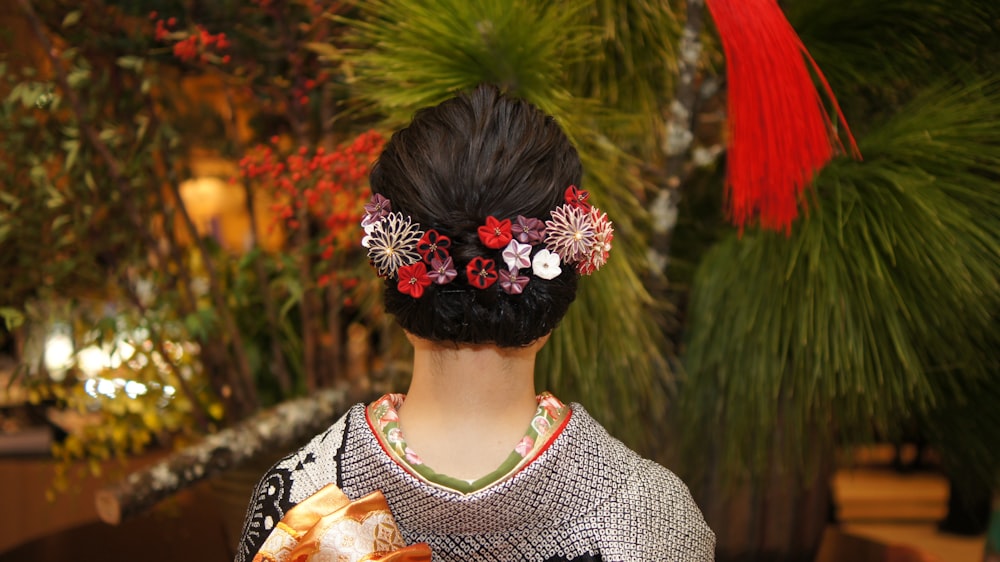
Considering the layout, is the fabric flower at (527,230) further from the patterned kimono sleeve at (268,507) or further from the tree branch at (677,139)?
the tree branch at (677,139)

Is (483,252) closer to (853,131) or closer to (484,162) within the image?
(484,162)

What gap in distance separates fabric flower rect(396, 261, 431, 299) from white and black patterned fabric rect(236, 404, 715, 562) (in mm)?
118

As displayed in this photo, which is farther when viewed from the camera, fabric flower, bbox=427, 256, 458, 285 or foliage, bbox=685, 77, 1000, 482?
foliage, bbox=685, 77, 1000, 482

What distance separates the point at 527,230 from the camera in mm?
631

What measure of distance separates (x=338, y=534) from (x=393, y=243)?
19 cm

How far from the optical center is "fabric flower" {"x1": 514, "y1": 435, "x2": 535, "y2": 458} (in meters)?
0.68

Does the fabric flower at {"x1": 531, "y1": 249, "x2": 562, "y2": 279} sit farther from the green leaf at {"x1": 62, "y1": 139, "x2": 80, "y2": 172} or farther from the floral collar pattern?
the green leaf at {"x1": 62, "y1": 139, "x2": 80, "y2": 172}

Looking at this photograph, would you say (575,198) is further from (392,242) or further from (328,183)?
(328,183)

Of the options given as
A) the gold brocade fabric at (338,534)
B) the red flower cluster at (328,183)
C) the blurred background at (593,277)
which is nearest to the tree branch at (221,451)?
the blurred background at (593,277)

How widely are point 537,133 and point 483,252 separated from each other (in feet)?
0.30

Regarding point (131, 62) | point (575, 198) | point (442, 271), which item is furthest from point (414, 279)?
point (131, 62)

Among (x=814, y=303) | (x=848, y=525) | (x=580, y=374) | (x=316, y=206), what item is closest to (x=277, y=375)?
(x=316, y=206)

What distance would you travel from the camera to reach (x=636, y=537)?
2.23ft

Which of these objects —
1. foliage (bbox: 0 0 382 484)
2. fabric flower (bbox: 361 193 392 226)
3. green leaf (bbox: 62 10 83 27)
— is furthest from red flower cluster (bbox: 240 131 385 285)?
fabric flower (bbox: 361 193 392 226)
